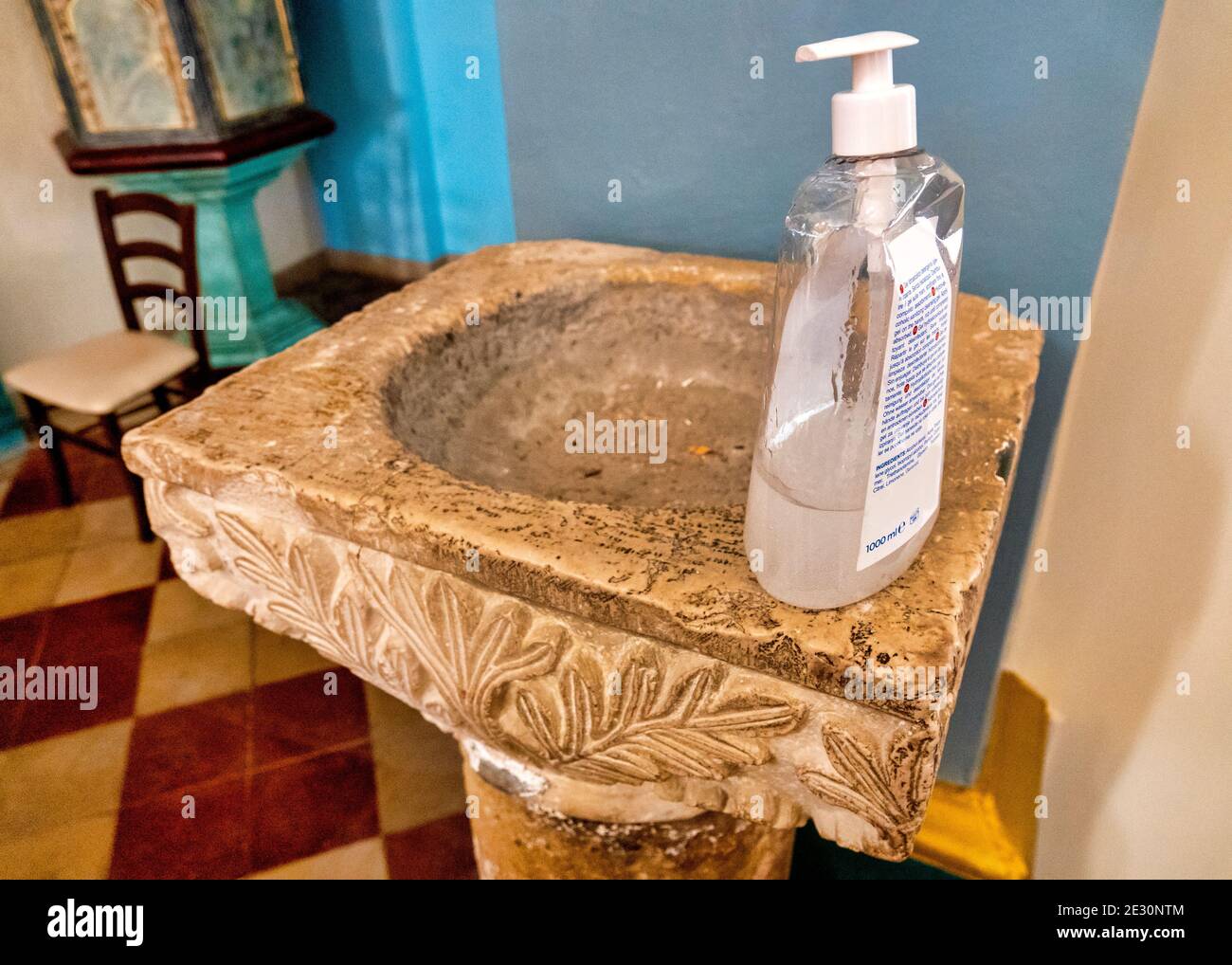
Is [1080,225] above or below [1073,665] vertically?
above

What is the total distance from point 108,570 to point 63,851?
2.66ft

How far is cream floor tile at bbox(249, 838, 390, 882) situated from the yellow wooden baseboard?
0.87 meters

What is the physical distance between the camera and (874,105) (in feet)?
1.51

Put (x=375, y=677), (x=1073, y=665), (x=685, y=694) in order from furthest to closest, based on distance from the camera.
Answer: (x=1073, y=665), (x=375, y=677), (x=685, y=694)

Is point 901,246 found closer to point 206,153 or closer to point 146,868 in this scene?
point 146,868

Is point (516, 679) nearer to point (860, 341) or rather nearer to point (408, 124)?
point (860, 341)

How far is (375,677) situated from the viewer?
0.79 meters

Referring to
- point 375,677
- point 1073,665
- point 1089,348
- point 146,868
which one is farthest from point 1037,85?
point 146,868

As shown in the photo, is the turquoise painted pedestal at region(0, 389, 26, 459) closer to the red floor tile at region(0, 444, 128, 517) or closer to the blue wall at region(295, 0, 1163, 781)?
the red floor tile at region(0, 444, 128, 517)

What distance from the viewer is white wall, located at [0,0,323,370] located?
227 centimetres

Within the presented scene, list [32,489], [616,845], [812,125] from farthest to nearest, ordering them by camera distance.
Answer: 1. [32,489]
2. [812,125]
3. [616,845]

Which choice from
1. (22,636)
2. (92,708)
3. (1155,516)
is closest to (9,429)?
(22,636)

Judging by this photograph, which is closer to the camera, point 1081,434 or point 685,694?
point 685,694
